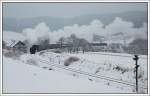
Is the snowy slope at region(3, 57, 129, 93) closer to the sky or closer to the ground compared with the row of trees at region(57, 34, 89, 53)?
closer to the ground

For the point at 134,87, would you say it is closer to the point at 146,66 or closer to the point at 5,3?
the point at 146,66

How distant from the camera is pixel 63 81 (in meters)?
2.39

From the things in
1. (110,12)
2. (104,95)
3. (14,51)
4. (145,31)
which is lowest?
(104,95)

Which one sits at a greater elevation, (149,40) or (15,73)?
(149,40)

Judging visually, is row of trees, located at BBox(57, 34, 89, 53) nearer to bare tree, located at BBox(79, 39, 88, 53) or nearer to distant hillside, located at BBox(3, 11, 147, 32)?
bare tree, located at BBox(79, 39, 88, 53)

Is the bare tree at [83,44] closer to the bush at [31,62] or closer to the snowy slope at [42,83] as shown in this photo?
the snowy slope at [42,83]

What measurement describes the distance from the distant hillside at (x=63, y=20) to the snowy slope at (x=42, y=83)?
0.29m

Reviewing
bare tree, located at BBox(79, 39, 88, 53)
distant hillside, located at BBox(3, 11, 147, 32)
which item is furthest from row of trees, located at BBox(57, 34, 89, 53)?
distant hillside, located at BBox(3, 11, 147, 32)

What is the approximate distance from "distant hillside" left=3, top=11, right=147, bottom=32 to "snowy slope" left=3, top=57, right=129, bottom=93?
29cm

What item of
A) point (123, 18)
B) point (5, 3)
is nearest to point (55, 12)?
point (5, 3)

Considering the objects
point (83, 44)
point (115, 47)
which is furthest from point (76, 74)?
point (115, 47)

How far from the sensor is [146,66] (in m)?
2.37

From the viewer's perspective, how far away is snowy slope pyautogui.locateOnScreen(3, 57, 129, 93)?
2.38 m

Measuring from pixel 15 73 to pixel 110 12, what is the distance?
932mm
